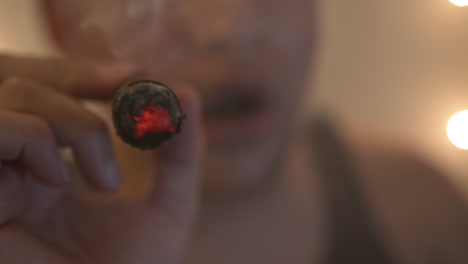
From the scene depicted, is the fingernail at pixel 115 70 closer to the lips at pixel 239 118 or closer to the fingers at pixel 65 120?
the fingers at pixel 65 120

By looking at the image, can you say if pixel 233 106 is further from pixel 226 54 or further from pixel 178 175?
pixel 178 175

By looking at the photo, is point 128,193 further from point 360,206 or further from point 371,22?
point 371,22

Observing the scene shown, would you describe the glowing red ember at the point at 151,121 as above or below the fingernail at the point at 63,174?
above

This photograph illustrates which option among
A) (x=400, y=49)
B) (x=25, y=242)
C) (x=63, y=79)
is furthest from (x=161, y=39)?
(x=400, y=49)

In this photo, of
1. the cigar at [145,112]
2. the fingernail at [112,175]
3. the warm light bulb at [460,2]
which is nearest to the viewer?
the cigar at [145,112]

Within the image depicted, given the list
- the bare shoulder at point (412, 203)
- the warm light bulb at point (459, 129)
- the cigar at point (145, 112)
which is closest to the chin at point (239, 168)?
the bare shoulder at point (412, 203)

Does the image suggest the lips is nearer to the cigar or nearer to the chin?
the chin

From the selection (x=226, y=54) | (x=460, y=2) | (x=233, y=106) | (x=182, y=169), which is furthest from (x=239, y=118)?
(x=460, y=2)
